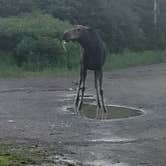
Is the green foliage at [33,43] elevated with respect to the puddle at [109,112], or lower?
lower

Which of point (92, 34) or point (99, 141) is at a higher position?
point (92, 34)

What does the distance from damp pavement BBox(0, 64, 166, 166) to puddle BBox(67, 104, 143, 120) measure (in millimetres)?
196

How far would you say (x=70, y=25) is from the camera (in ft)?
96.9

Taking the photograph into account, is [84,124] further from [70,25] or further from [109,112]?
[70,25]

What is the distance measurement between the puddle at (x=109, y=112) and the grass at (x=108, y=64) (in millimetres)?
8665

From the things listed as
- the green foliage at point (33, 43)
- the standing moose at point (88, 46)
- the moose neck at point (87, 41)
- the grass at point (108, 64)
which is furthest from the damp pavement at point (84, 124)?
the green foliage at point (33, 43)

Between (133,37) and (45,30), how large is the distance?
9097mm

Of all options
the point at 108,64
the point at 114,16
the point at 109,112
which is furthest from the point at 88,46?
the point at 114,16

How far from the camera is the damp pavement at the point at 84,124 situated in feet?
32.0

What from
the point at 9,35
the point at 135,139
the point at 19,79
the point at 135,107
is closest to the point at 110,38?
the point at 9,35

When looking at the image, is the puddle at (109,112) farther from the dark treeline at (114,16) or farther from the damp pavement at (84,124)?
the dark treeline at (114,16)

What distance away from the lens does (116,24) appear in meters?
33.8

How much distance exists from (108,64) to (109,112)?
14.0m

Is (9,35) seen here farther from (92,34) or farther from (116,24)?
(92,34)
